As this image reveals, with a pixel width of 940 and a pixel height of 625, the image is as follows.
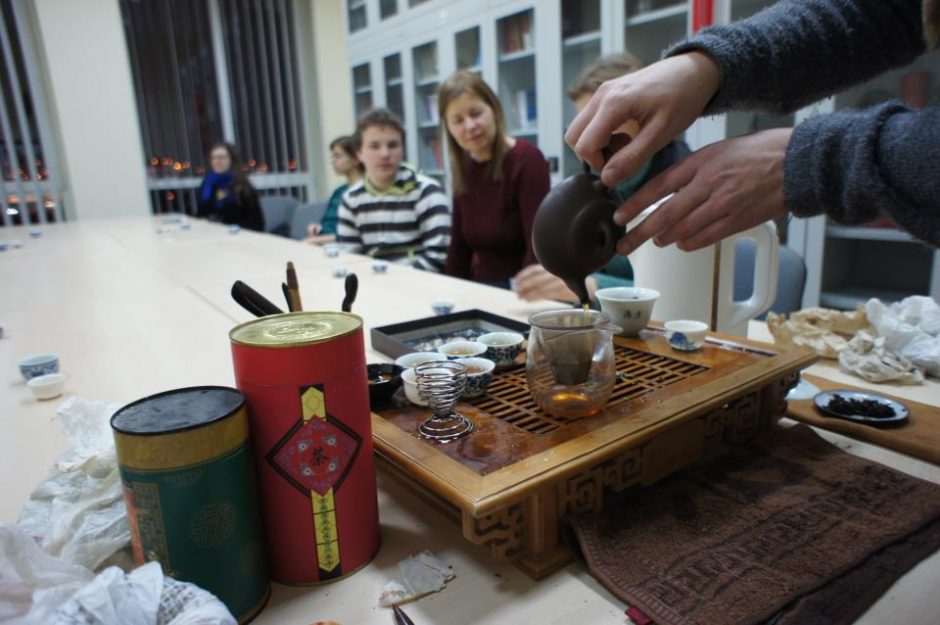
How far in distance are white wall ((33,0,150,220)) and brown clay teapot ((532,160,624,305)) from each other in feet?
17.0

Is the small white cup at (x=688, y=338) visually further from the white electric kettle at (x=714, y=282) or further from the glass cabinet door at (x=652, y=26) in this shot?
the glass cabinet door at (x=652, y=26)

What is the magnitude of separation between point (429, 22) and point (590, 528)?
4.03m

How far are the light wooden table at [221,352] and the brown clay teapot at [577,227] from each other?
1.07ft

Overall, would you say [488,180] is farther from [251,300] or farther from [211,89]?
[211,89]

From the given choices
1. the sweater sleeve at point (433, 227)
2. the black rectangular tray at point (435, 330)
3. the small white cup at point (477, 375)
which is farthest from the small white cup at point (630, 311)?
the sweater sleeve at point (433, 227)

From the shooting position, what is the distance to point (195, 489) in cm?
50

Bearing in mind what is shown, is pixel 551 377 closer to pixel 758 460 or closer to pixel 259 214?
pixel 758 460

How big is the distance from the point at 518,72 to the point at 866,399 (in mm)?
3074

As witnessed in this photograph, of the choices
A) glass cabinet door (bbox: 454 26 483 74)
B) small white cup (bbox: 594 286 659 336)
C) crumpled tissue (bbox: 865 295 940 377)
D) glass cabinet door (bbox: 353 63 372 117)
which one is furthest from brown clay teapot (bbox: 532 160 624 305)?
glass cabinet door (bbox: 353 63 372 117)

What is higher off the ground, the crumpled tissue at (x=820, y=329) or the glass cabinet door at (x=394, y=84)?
the glass cabinet door at (x=394, y=84)

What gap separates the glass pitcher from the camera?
739 mm

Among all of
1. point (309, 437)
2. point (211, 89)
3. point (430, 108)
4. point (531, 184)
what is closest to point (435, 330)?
point (309, 437)

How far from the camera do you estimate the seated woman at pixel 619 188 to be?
1.53m

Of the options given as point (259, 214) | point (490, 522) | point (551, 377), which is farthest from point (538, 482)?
point (259, 214)
